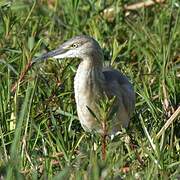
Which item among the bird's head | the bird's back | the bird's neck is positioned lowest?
the bird's back

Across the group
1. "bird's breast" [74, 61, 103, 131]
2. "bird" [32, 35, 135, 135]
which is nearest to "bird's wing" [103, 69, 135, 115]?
"bird" [32, 35, 135, 135]

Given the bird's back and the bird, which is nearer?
the bird

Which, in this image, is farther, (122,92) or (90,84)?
(122,92)

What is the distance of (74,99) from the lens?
19.1ft

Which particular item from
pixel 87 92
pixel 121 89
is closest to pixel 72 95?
pixel 121 89

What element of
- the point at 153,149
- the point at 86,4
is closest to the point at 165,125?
the point at 153,149

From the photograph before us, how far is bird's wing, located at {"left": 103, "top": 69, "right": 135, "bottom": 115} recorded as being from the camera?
550cm

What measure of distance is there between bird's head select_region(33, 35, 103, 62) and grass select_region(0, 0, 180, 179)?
0.13 metres

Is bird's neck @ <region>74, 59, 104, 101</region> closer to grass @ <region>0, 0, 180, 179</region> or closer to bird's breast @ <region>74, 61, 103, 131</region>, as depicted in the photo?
bird's breast @ <region>74, 61, 103, 131</region>

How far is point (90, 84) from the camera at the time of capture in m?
5.38

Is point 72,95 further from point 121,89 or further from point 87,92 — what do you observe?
point 87,92

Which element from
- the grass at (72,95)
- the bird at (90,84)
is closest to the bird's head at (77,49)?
the bird at (90,84)

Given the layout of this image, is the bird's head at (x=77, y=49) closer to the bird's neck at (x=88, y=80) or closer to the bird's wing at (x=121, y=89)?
the bird's neck at (x=88, y=80)

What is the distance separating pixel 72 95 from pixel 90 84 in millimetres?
502
